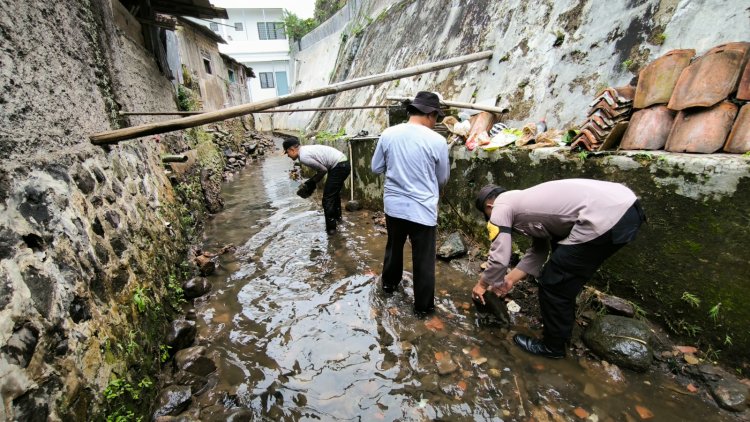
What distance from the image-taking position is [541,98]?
14.8ft

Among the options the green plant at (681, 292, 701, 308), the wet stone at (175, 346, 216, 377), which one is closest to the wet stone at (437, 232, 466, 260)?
the green plant at (681, 292, 701, 308)

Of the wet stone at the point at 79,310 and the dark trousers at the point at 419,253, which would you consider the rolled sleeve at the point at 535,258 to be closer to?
the dark trousers at the point at 419,253

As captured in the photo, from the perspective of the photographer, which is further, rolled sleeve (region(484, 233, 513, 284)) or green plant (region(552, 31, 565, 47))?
green plant (region(552, 31, 565, 47))

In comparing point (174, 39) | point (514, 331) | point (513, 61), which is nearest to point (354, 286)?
point (514, 331)

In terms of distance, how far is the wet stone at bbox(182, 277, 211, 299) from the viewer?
377cm

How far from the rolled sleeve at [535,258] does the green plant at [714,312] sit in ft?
3.69

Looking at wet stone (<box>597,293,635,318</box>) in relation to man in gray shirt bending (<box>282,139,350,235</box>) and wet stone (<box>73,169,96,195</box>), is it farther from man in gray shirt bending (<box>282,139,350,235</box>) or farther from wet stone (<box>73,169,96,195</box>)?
wet stone (<box>73,169,96,195</box>)

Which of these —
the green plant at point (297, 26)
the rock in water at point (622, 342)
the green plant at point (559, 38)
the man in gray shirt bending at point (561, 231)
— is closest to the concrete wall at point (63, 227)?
the man in gray shirt bending at point (561, 231)

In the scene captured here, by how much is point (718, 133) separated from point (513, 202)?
1.54 meters

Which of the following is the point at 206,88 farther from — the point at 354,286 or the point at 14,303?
the point at 14,303

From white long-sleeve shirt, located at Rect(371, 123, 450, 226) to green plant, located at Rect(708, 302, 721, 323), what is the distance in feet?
6.83

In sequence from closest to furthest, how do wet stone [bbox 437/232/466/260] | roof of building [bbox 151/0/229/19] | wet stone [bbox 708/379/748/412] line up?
wet stone [bbox 708/379/748/412], wet stone [bbox 437/232/466/260], roof of building [bbox 151/0/229/19]

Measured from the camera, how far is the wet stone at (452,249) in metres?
4.36

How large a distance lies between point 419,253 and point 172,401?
2.23m
